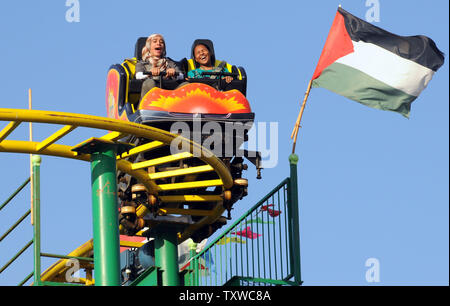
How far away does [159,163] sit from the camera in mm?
19906

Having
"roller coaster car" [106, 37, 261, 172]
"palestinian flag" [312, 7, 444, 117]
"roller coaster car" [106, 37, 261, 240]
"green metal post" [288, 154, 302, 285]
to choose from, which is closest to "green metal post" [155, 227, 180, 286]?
"roller coaster car" [106, 37, 261, 240]

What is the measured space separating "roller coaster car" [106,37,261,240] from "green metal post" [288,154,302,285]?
0.54 metres

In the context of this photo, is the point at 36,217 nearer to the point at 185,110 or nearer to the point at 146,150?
the point at 146,150

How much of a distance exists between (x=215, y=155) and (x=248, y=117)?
830mm

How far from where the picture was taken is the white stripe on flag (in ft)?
70.7

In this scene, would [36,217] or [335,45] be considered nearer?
[36,217]

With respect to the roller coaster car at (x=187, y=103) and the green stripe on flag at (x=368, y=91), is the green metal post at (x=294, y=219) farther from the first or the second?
the green stripe on flag at (x=368, y=91)

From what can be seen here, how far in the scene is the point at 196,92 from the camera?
20.5m

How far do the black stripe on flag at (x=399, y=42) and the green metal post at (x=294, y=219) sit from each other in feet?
9.10

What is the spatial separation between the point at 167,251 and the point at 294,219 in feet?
9.19

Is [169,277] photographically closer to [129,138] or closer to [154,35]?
[129,138]

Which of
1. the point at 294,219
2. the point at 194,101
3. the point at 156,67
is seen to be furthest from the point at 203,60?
the point at 294,219

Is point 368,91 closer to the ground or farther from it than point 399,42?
closer to the ground
